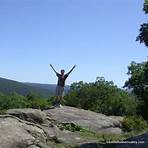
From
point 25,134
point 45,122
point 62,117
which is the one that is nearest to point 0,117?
point 25,134

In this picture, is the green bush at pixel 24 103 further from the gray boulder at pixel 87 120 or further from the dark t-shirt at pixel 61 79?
the gray boulder at pixel 87 120

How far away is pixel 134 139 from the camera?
15.5 metres

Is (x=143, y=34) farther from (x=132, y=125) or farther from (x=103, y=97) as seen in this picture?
(x=103, y=97)

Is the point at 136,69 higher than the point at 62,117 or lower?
higher

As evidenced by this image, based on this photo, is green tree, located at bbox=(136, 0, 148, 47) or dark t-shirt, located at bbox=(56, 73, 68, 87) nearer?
dark t-shirt, located at bbox=(56, 73, 68, 87)

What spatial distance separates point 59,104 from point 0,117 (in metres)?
9.22

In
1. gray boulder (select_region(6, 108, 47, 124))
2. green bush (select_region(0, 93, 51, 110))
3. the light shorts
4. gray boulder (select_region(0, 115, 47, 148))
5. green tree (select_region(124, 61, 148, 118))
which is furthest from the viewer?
green tree (select_region(124, 61, 148, 118))

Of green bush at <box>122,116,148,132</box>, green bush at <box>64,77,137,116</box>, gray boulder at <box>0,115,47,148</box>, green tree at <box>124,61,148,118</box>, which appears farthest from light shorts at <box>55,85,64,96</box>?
green bush at <box>64,77,137,116</box>

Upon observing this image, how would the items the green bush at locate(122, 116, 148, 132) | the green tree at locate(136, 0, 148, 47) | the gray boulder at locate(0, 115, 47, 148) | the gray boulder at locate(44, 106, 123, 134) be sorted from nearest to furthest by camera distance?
the gray boulder at locate(0, 115, 47, 148), the gray boulder at locate(44, 106, 123, 134), the green bush at locate(122, 116, 148, 132), the green tree at locate(136, 0, 148, 47)

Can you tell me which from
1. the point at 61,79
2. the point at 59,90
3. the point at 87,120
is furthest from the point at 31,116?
the point at 59,90

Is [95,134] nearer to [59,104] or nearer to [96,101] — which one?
[59,104]

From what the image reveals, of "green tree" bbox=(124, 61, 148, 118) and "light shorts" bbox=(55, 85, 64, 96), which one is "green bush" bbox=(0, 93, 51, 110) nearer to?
"light shorts" bbox=(55, 85, 64, 96)

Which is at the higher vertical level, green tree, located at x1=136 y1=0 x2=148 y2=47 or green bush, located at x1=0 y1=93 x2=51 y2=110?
→ green tree, located at x1=136 y1=0 x2=148 y2=47

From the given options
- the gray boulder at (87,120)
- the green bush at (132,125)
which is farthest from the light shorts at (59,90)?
the green bush at (132,125)
